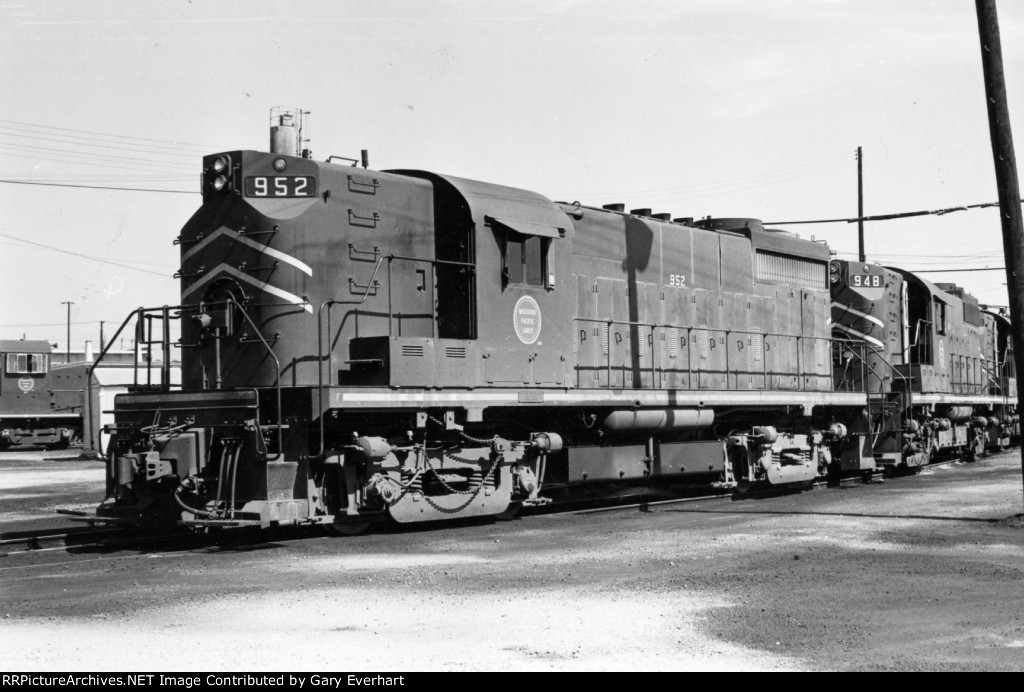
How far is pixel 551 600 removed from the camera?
7.75 m

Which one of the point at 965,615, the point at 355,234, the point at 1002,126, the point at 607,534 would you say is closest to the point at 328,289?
the point at 355,234

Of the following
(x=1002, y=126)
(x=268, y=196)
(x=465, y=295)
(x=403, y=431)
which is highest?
(x=1002, y=126)

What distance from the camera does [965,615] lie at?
286 inches

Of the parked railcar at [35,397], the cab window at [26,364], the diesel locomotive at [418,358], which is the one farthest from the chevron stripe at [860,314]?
the cab window at [26,364]

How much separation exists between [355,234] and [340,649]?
21.2ft

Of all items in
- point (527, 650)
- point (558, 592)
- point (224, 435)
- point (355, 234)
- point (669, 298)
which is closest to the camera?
point (527, 650)

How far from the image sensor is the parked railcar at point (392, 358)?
35.5 ft

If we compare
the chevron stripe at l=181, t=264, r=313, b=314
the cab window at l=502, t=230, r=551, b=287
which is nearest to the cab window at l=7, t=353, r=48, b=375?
the chevron stripe at l=181, t=264, r=313, b=314

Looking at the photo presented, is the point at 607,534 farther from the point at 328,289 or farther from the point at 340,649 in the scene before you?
the point at 340,649

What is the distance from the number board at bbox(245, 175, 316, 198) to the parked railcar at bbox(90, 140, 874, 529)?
0.07 feet

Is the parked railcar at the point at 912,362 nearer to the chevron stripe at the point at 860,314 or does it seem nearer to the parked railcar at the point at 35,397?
the chevron stripe at the point at 860,314

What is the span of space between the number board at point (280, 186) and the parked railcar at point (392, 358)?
2 cm

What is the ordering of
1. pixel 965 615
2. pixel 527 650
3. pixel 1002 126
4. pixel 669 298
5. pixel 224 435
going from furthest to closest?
pixel 669 298, pixel 1002 126, pixel 224 435, pixel 965 615, pixel 527 650

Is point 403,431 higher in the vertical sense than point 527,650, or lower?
higher
